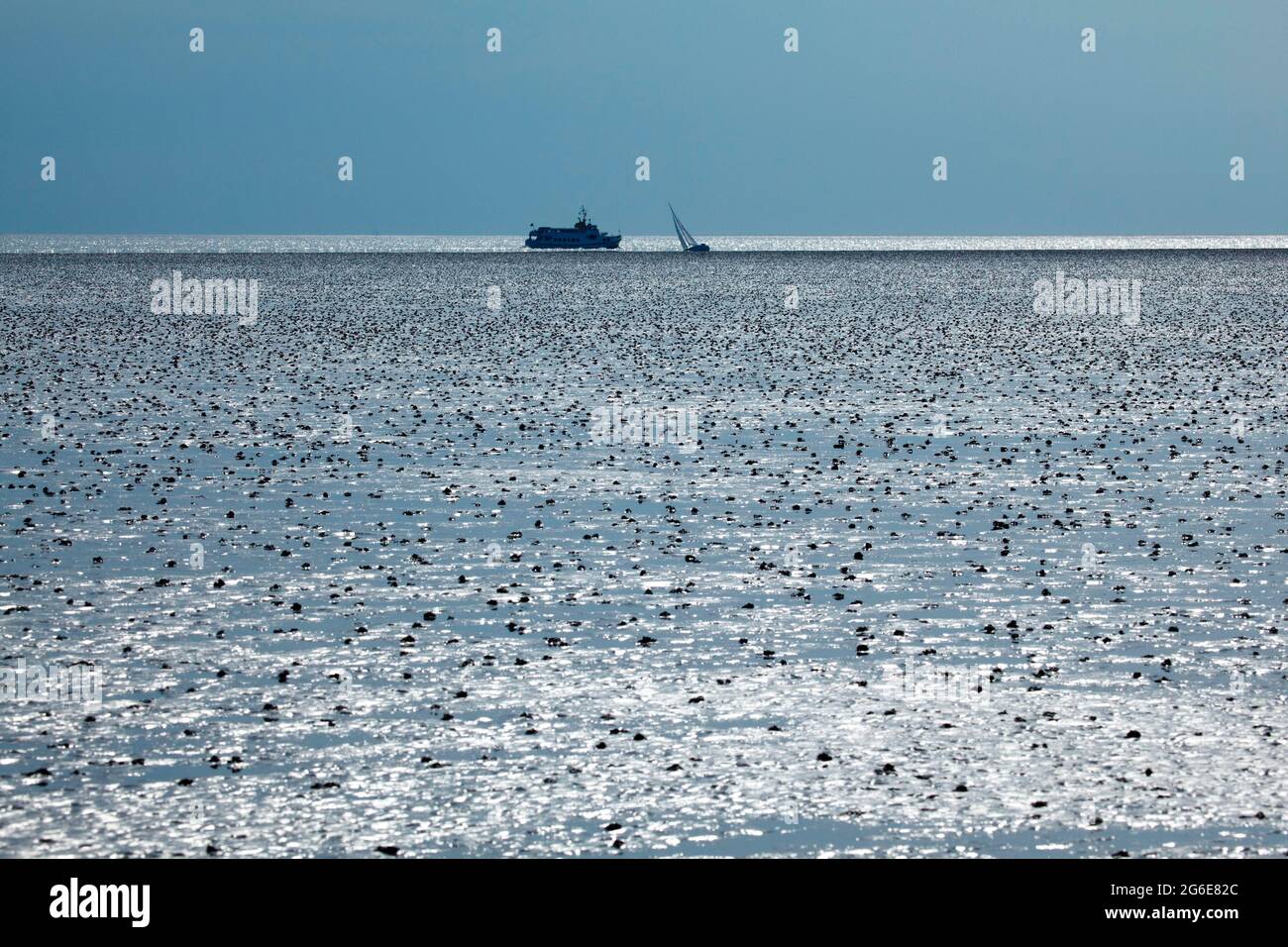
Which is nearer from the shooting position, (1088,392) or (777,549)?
(777,549)

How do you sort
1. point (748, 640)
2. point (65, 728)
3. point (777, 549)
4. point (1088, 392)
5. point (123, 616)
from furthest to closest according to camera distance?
point (1088, 392)
point (777, 549)
point (123, 616)
point (748, 640)
point (65, 728)

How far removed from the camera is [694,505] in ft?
84.0

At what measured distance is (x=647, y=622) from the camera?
17703 millimetres

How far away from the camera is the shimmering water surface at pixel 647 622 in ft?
38.9

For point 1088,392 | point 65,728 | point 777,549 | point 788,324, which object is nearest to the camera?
point 65,728

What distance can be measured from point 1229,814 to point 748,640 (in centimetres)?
610

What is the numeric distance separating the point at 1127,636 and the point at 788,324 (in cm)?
6606

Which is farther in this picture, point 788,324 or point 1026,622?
point 788,324

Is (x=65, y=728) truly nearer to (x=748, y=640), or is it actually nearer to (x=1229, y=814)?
(x=748, y=640)

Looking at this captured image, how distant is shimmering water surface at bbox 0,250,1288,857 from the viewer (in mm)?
11844

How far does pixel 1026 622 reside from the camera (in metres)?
17.6

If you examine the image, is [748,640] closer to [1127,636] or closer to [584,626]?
[584,626]
